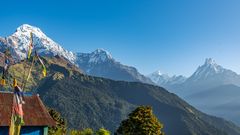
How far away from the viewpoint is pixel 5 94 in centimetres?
6256

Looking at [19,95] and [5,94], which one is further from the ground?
[5,94]

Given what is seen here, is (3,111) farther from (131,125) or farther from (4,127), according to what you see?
(131,125)

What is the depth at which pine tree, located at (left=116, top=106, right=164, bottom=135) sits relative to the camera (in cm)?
8338

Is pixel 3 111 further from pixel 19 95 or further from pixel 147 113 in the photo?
pixel 19 95

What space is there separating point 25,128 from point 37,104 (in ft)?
19.9

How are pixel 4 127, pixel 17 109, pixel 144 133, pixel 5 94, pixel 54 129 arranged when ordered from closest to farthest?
pixel 17 109 < pixel 4 127 < pixel 5 94 < pixel 144 133 < pixel 54 129

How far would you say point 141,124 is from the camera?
8412cm

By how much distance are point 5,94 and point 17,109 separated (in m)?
45.0

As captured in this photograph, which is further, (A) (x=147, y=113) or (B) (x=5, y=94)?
(A) (x=147, y=113)

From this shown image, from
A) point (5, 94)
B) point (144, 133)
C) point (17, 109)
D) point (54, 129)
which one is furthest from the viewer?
point (54, 129)

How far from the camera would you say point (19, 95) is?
2027cm

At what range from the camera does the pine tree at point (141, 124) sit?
83.4 metres

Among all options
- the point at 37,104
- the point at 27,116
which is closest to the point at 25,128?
the point at 27,116

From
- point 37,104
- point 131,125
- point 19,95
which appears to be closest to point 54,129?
point 131,125
